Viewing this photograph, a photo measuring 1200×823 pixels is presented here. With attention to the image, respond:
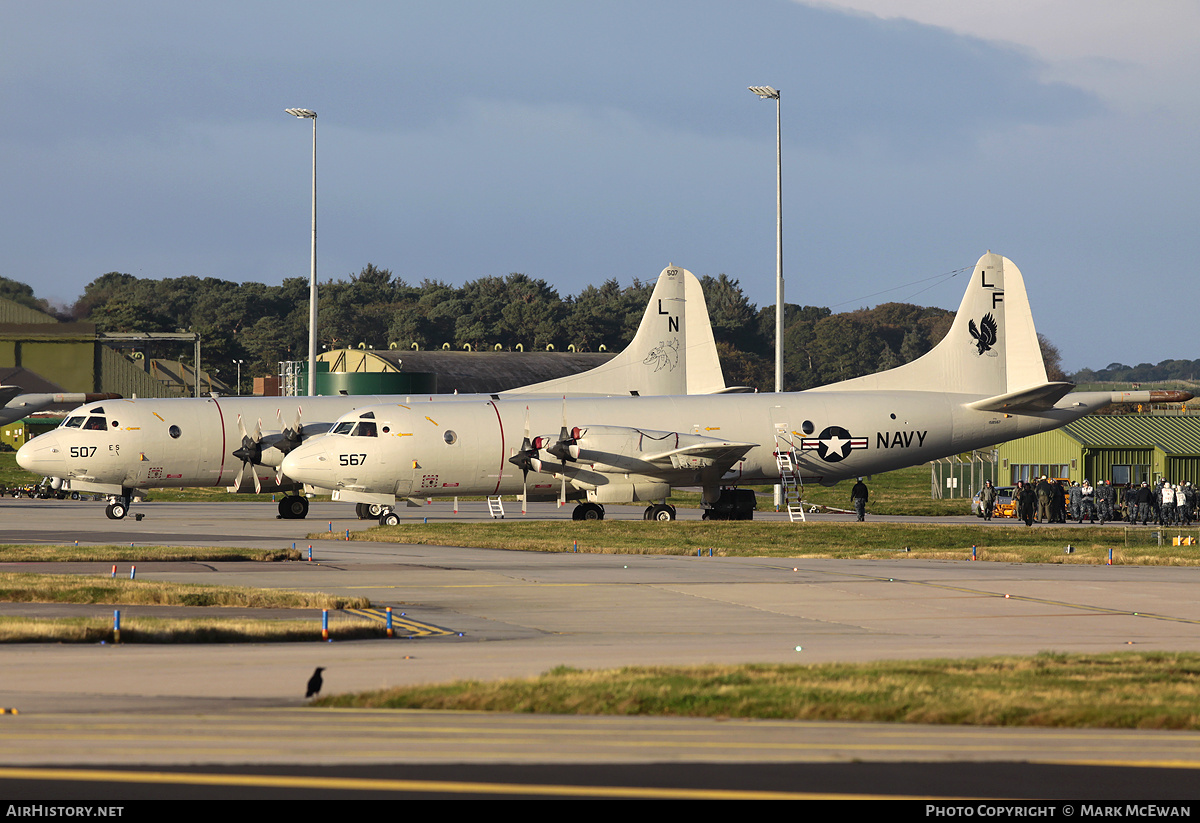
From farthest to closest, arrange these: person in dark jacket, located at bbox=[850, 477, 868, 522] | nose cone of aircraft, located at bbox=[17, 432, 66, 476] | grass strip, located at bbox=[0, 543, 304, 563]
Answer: person in dark jacket, located at bbox=[850, 477, 868, 522] < nose cone of aircraft, located at bbox=[17, 432, 66, 476] < grass strip, located at bbox=[0, 543, 304, 563]

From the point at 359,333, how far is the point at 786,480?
111139 millimetres

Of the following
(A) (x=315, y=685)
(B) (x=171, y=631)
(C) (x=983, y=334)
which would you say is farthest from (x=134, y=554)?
(C) (x=983, y=334)

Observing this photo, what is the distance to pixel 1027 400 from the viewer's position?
45.2m

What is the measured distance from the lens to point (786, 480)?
4619 centimetres

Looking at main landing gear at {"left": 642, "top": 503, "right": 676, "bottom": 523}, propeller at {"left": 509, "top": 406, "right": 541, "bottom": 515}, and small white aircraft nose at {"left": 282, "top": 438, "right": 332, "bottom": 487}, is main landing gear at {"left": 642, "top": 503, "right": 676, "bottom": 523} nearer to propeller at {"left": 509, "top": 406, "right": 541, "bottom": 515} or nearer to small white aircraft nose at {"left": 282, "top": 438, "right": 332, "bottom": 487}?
propeller at {"left": 509, "top": 406, "right": 541, "bottom": 515}

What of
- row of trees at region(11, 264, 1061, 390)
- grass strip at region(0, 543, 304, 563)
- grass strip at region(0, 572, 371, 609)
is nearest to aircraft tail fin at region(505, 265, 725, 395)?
grass strip at region(0, 543, 304, 563)

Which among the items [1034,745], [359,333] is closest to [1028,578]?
[1034,745]

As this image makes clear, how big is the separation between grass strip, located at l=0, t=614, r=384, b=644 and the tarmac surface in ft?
1.40

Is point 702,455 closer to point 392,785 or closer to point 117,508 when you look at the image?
point 117,508

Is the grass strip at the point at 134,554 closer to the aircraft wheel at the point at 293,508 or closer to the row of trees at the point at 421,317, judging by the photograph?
the aircraft wheel at the point at 293,508

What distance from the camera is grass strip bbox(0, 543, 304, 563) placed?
2747cm

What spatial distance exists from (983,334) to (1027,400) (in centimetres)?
400

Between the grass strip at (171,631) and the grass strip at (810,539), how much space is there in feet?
51.0
